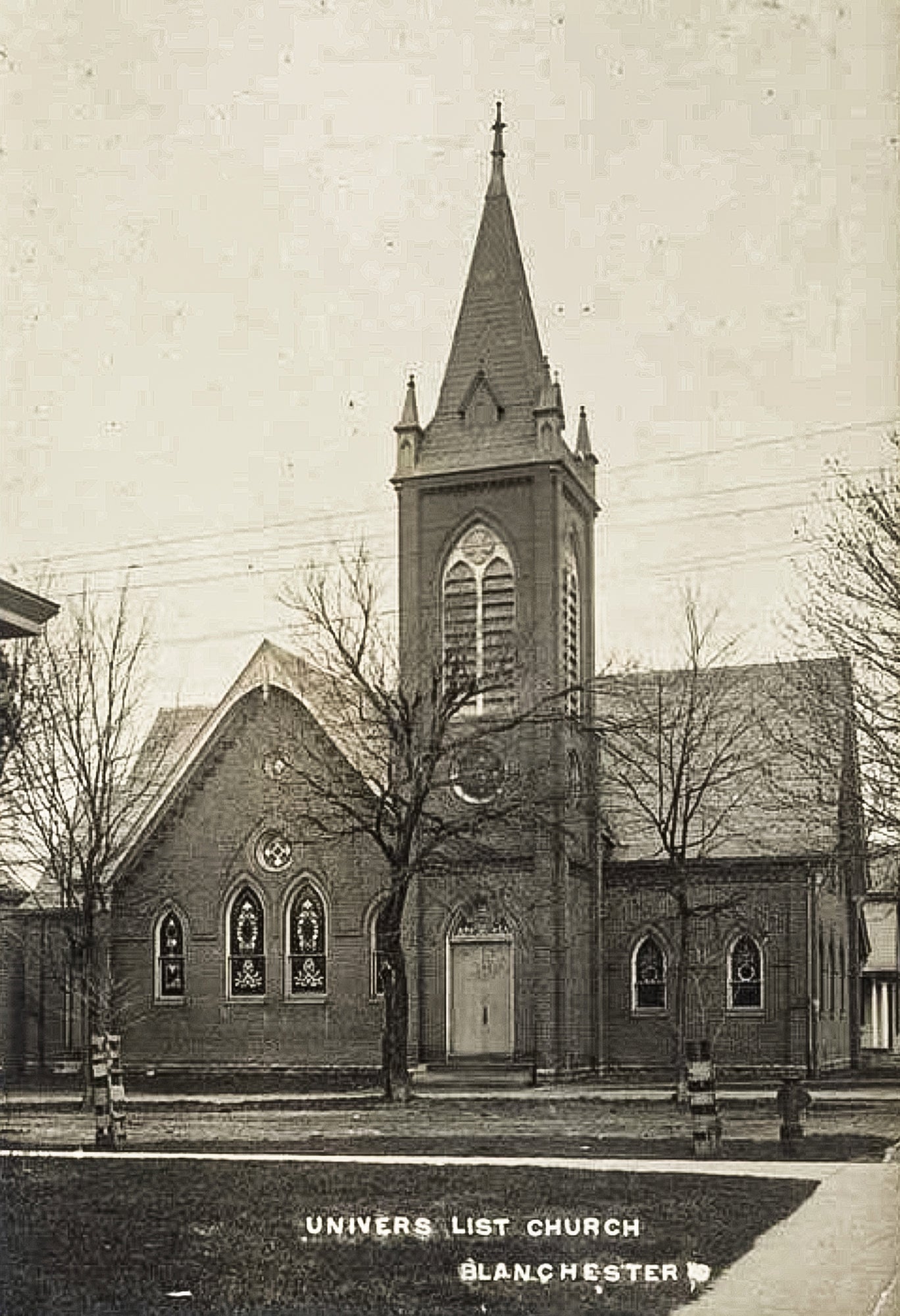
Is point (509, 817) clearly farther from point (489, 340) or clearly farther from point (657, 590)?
point (489, 340)

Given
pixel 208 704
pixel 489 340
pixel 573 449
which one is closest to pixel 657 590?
pixel 573 449

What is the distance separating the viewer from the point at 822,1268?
9383 millimetres

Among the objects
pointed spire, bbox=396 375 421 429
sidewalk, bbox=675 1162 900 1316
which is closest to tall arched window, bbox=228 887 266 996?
pointed spire, bbox=396 375 421 429

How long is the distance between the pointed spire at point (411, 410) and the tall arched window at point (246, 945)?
4.50 metres

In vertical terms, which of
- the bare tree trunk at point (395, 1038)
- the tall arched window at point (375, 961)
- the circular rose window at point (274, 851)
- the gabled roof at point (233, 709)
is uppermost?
the gabled roof at point (233, 709)

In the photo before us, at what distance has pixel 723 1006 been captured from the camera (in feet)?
59.0

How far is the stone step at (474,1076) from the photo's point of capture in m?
16.3

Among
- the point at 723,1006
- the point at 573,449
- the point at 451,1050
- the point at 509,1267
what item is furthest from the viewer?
the point at 723,1006

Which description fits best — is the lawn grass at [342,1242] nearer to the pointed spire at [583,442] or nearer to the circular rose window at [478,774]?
the circular rose window at [478,774]

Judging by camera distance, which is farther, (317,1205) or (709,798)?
(709,798)

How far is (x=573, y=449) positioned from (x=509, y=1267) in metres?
6.39

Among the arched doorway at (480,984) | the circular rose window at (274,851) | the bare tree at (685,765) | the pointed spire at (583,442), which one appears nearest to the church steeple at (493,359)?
the pointed spire at (583,442)

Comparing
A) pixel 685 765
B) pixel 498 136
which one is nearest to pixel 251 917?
pixel 685 765

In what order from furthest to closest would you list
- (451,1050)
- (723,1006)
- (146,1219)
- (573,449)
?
(723,1006) < (451,1050) < (573,449) < (146,1219)
